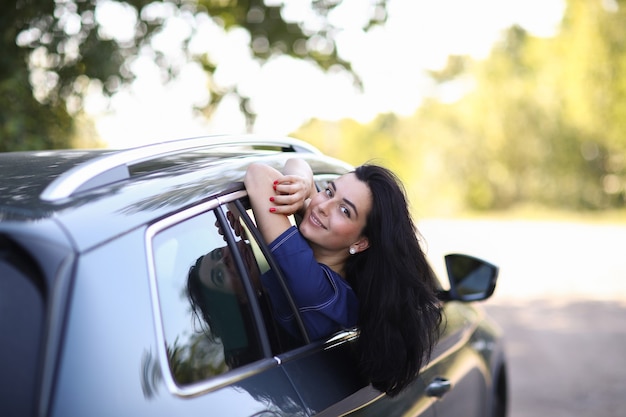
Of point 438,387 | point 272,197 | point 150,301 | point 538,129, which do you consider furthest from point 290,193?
point 538,129

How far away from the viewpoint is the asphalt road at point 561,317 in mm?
7316

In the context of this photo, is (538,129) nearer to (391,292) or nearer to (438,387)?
(438,387)


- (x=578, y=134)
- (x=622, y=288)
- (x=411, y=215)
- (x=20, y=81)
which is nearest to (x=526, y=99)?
(x=578, y=134)

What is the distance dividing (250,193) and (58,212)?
861 millimetres

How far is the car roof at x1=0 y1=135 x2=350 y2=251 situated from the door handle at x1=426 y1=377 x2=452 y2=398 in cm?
102

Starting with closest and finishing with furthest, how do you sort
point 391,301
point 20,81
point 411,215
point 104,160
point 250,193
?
point 104,160
point 250,193
point 391,301
point 411,215
point 20,81

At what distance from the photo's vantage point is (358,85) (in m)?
10.9

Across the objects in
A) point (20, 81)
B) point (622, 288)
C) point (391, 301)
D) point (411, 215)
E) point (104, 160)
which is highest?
point (20, 81)

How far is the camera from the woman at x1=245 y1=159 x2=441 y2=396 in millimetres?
2719

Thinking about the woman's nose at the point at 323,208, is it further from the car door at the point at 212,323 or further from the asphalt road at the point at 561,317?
the asphalt road at the point at 561,317

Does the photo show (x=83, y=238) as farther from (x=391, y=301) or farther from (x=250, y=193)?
(x=391, y=301)

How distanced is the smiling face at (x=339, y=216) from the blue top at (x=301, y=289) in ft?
0.66

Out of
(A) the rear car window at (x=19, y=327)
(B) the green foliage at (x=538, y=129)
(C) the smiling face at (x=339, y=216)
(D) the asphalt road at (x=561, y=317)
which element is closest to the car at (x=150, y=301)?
(A) the rear car window at (x=19, y=327)

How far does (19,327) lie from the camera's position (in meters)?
1.72
